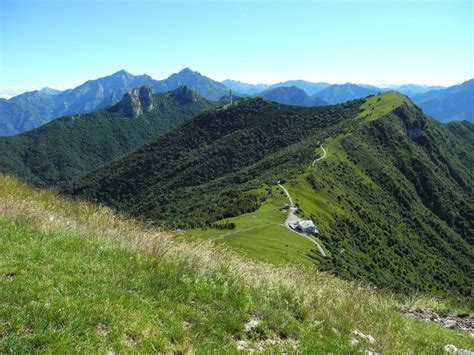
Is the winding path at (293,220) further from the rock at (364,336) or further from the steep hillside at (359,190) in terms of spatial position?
the rock at (364,336)

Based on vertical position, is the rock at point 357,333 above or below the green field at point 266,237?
above

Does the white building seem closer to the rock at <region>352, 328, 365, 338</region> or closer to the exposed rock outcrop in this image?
the exposed rock outcrop

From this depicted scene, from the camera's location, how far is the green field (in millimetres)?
39375

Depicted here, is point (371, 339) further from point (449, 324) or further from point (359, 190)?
point (359, 190)

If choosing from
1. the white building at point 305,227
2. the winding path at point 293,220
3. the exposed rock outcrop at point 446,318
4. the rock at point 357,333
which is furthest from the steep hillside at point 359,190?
the rock at point 357,333

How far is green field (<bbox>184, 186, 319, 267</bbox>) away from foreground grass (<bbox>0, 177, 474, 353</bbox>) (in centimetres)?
2573

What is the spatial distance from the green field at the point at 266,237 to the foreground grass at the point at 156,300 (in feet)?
84.4

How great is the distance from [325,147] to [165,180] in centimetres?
8425

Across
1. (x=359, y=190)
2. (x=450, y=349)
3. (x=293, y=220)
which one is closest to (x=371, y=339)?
(x=450, y=349)

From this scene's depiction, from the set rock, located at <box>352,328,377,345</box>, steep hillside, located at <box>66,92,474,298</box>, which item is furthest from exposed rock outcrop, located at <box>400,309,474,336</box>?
steep hillside, located at <box>66,92,474,298</box>

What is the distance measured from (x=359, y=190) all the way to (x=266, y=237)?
70.2m

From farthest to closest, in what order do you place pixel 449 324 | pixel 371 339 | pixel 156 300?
pixel 449 324
pixel 371 339
pixel 156 300

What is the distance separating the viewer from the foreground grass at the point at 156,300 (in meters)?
5.44

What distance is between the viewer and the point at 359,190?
361 ft
